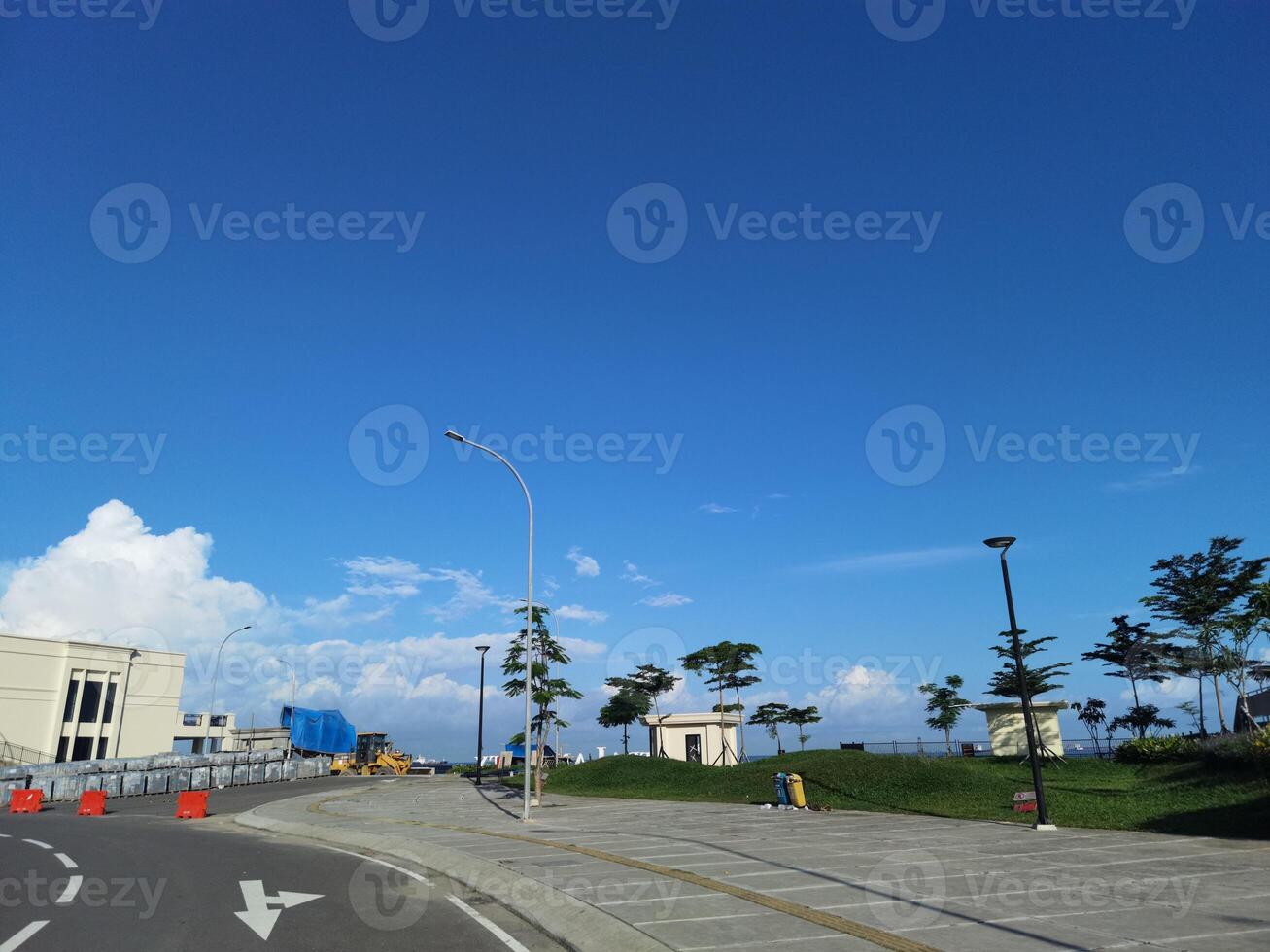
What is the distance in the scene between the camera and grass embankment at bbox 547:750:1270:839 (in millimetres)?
18641

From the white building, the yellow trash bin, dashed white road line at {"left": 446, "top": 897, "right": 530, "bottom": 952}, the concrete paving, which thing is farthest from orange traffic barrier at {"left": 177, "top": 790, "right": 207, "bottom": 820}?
the white building

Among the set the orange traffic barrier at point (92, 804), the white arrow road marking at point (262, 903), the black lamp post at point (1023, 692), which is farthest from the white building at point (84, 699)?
the black lamp post at point (1023, 692)

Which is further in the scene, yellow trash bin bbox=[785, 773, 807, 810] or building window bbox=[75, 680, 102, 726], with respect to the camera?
building window bbox=[75, 680, 102, 726]

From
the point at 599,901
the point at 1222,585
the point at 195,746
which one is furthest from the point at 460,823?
the point at 195,746

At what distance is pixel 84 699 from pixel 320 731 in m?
18.0

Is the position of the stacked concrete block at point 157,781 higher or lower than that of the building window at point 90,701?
lower

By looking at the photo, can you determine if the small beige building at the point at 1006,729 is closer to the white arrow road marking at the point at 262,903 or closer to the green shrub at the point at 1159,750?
the green shrub at the point at 1159,750

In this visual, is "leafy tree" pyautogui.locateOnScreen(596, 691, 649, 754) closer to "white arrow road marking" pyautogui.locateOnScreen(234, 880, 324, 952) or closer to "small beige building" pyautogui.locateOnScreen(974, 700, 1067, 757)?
"small beige building" pyautogui.locateOnScreen(974, 700, 1067, 757)

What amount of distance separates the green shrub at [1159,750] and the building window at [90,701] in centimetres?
6890

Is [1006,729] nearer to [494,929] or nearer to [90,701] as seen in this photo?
[494,929]

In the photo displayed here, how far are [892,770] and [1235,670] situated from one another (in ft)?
59.7

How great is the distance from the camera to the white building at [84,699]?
5525 centimetres

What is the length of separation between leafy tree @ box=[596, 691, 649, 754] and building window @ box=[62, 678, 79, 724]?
132 ft

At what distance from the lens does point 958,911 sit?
9.71 metres
